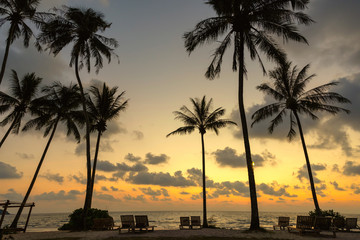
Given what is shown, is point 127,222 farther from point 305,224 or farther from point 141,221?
point 305,224

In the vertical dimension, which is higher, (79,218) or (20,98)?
(20,98)

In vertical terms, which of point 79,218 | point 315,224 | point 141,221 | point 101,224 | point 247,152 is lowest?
point 101,224

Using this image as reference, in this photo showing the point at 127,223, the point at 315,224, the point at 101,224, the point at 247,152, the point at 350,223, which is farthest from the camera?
the point at 101,224

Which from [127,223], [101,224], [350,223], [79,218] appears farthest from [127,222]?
[350,223]

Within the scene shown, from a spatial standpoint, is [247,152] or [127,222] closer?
[127,222]

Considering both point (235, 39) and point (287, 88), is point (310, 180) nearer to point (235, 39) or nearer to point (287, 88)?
point (287, 88)

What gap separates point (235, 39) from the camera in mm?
18906

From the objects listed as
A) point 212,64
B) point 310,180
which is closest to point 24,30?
point 212,64

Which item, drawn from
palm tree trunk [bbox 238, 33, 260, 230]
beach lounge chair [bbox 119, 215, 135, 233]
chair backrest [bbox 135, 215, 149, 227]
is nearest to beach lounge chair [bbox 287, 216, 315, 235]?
palm tree trunk [bbox 238, 33, 260, 230]

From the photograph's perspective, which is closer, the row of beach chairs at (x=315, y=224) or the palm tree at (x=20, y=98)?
the row of beach chairs at (x=315, y=224)

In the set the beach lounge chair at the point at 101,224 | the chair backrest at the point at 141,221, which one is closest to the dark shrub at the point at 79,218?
the beach lounge chair at the point at 101,224

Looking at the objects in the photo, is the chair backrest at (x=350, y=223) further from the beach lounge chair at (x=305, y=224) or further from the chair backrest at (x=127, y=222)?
the chair backrest at (x=127, y=222)

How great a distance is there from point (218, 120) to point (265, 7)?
1306cm

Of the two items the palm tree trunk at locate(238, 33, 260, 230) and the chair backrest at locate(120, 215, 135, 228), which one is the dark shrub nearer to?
the chair backrest at locate(120, 215, 135, 228)
